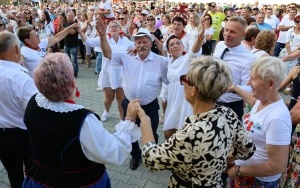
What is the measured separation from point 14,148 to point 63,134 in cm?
132

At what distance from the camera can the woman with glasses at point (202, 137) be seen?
5.23 feet

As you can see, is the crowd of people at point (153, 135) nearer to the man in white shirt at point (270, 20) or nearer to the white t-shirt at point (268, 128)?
the white t-shirt at point (268, 128)

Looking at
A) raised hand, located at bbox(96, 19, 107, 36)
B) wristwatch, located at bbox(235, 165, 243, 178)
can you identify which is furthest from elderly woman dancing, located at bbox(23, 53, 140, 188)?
raised hand, located at bbox(96, 19, 107, 36)

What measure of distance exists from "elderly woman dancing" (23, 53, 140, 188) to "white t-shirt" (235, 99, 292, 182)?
0.99 m

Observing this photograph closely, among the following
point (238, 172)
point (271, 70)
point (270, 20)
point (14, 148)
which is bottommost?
point (14, 148)

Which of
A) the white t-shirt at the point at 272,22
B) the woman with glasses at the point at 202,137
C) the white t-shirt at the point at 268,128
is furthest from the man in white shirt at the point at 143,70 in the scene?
the white t-shirt at the point at 272,22

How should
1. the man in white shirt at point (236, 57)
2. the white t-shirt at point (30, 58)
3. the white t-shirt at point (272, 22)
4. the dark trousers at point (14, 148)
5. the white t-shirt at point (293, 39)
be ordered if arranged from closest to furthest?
the dark trousers at point (14, 148) → the man in white shirt at point (236, 57) → the white t-shirt at point (30, 58) → the white t-shirt at point (293, 39) → the white t-shirt at point (272, 22)

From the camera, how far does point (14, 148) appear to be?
2795mm

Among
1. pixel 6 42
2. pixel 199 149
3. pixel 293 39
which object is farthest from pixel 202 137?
pixel 293 39

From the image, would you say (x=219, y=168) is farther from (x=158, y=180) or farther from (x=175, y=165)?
(x=158, y=180)

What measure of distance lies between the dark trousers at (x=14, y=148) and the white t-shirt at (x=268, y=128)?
198cm

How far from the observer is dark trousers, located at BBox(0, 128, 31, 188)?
2.77 metres

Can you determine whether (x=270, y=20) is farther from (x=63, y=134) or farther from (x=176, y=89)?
(x=63, y=134)

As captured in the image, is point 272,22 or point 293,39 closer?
point 293,39
